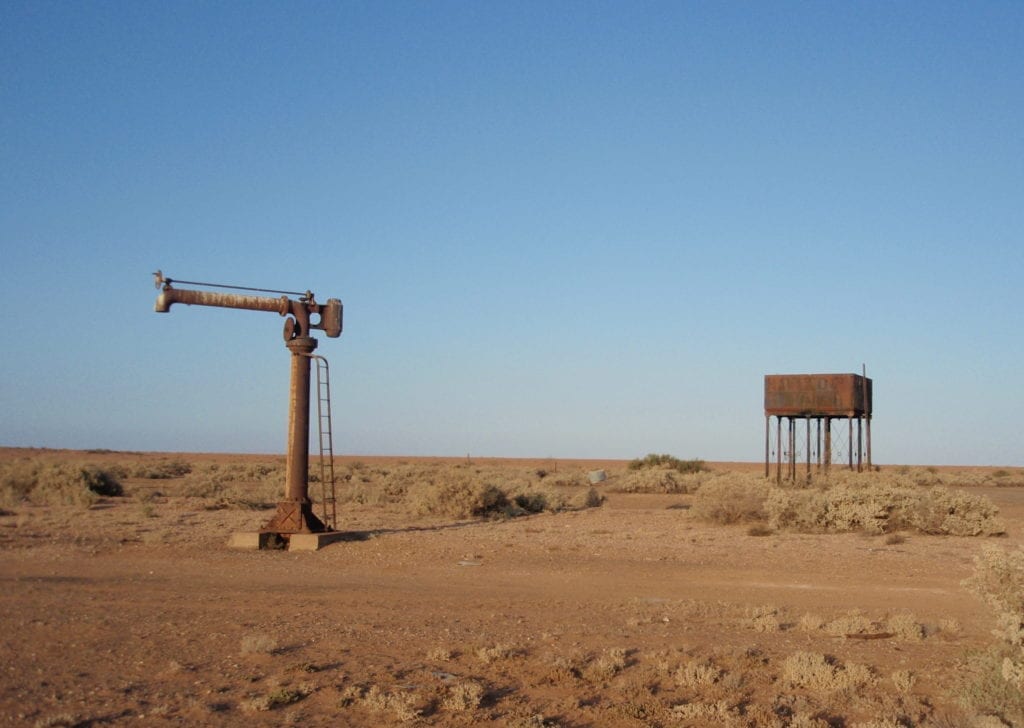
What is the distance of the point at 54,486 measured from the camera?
30.9 meters

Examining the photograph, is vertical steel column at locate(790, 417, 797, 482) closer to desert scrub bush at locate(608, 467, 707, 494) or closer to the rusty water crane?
desert scrub bush at locate(608, 467, 707, 494)

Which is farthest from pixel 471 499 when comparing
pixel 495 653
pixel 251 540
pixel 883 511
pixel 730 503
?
pixel 495 653

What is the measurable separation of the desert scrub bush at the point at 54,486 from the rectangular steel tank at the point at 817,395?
22832 mm

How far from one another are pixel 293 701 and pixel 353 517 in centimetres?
1751

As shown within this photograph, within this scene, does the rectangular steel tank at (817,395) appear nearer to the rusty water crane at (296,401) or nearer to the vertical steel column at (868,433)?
the vertical steel column at (868,433)

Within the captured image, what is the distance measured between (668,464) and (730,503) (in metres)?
31.7

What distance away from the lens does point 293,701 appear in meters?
7.67

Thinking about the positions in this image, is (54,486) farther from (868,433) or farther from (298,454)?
(868,433)

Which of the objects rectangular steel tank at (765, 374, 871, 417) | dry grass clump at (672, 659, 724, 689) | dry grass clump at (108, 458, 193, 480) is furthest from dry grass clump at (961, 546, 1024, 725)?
dry grass clump at (108, 458, 193, 480)

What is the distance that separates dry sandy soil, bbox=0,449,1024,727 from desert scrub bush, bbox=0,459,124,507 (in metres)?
10.3

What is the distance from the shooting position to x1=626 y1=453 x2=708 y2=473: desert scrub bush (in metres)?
55.3

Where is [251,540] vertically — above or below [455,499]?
Result: below

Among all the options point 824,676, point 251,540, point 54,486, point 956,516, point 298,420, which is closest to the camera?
point 824,676

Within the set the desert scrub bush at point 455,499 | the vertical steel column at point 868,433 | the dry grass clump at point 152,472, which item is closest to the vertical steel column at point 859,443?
the vertical steel column at point 868,433
